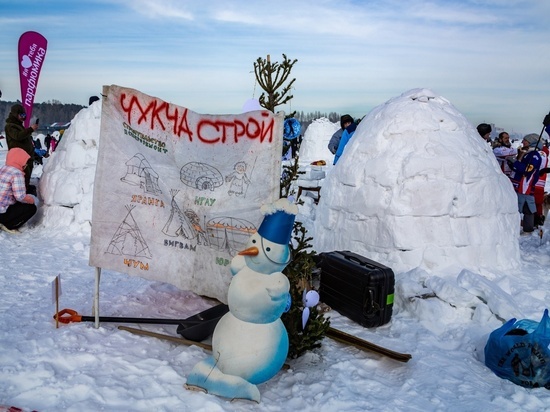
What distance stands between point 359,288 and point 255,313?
5.73 ft

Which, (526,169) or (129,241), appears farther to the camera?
(526,169)

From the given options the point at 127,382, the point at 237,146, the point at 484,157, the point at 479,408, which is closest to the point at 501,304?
the point at 479,408

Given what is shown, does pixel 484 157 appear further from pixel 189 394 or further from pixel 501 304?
pixel 189 394

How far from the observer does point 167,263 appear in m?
3.54

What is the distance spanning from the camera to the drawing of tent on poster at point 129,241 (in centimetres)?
358

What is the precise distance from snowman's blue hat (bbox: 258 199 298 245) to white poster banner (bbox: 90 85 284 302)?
27 centimetres

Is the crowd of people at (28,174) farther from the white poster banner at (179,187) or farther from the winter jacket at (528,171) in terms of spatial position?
the white poster banner at (179,187)

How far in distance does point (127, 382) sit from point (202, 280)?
2.70 ft

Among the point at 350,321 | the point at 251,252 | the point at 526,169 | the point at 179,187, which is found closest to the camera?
the point at 251,252

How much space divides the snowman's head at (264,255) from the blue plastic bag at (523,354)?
5.84 feet

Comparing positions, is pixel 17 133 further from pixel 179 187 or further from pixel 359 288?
pixel 359 288

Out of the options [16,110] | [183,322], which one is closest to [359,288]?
[183,322]

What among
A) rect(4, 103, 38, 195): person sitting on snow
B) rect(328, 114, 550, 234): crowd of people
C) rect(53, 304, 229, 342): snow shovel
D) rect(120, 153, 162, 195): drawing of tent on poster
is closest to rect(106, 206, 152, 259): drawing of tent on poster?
rect(120, 153, 162, 195): drawing of tent on poster

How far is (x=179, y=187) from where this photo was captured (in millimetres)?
3416
